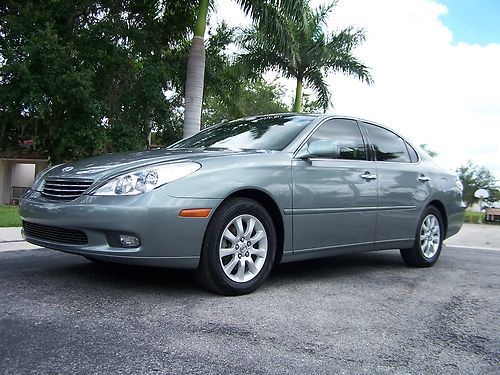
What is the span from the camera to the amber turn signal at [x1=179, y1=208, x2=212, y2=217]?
369cm

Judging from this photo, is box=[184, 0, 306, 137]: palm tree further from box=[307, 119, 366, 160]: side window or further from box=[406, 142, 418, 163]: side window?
box=[307, 119, 366, 160]: side window

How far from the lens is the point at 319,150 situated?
465 centimetres

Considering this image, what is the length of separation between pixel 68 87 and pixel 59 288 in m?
11.0

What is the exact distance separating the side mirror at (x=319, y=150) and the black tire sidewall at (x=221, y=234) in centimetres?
71

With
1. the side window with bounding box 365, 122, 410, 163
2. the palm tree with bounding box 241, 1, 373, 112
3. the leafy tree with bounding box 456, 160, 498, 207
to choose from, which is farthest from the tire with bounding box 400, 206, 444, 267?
the leafy tree with bounding box 456, 160, 498, 207

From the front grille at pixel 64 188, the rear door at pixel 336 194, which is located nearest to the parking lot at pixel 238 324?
the rear door at pixel 336 194

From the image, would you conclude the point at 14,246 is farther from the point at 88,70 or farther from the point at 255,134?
the point at 88,70

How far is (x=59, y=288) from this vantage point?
3973mm

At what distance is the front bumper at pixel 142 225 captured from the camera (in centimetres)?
359

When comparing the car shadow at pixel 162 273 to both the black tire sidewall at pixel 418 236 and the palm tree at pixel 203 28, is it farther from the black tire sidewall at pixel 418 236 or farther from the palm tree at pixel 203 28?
the palm tree at pixel 203 28

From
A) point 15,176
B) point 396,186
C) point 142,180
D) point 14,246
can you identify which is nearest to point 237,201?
point 142,180

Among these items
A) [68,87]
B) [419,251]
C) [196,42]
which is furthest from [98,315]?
[68,87]

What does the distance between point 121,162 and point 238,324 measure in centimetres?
159

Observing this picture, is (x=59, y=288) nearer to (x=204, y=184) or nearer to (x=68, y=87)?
(x=204, y=184)
